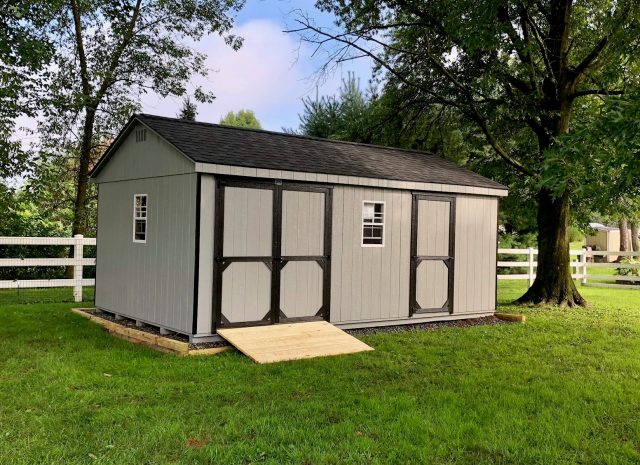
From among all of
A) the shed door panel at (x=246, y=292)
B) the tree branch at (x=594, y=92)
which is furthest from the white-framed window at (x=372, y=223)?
the tree branch at (x=594, y=92)

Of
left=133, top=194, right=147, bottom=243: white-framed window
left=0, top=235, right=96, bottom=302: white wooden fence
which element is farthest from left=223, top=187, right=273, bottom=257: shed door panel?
left=0, top=235, right=96, bottom=302: white wooden fence

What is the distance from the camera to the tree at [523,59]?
40.0 ft

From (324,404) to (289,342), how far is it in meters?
2.48

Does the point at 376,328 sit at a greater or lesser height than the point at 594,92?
lesser

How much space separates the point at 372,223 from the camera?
32.4 feet

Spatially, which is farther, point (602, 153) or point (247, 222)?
point (247, 222)

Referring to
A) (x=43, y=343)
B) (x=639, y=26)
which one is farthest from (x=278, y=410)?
(x=639, y=26)

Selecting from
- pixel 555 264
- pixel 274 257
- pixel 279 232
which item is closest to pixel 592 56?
pixel 555 264

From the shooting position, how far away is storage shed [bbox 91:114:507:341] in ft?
26.6

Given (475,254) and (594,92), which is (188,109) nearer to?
(475,254)

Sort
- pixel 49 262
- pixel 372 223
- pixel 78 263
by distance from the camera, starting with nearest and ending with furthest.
→ pixel 372 223
pixel 49 262
pixel 78 263

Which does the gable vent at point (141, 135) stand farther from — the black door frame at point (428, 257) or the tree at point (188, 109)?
the tree at point (188, 109)

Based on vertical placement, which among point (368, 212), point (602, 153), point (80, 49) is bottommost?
point (368, 212)

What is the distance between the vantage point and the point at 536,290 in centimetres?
1355
